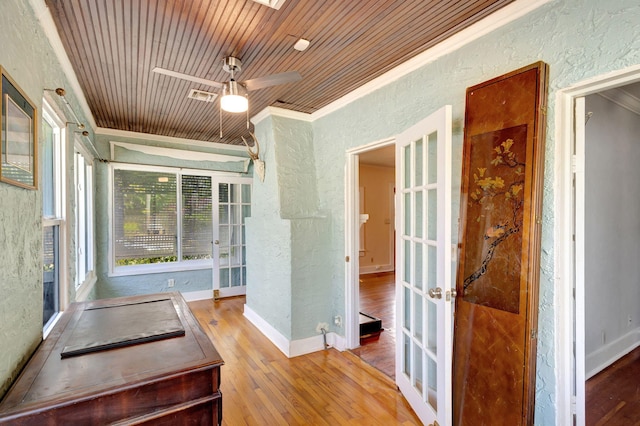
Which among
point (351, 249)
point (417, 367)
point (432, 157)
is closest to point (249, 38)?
point (432, 157)

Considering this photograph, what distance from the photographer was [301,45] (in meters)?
2.03

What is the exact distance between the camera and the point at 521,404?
4.77ft

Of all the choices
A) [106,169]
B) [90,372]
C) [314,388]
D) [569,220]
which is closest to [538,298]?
[569,220]

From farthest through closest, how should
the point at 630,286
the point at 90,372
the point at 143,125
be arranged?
the point at 143,125, the point at 630,286, the point at 90,372

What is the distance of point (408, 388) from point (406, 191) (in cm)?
137

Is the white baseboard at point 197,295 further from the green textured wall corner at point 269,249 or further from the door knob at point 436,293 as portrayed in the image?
the door knob at point 436,293

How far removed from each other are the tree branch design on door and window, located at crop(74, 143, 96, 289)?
331 centimetres

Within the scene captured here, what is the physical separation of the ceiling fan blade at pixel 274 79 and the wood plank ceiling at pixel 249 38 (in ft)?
0.75

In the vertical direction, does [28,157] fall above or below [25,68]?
below

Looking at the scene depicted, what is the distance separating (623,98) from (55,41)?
425cm

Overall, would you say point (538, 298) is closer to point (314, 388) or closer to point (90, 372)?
point (314, 388)

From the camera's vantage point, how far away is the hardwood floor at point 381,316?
2.85 meters

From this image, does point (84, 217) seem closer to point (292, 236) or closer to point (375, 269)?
point (292, 236)

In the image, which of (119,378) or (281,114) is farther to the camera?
(281,114)
